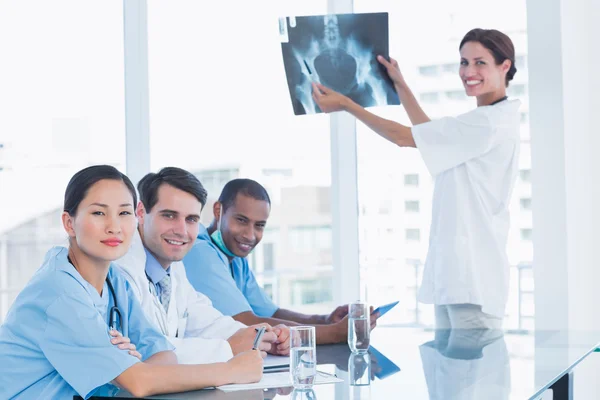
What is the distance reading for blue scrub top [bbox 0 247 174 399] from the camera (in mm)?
1512

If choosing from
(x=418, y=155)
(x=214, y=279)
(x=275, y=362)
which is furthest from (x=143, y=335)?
(x=418, y=155)

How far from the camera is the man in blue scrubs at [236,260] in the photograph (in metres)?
2.42

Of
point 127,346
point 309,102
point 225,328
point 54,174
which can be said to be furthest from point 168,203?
point 54,174

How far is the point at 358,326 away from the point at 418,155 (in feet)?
7.08

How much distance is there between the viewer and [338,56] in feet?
9.37

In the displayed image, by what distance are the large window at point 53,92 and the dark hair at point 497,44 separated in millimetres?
2743

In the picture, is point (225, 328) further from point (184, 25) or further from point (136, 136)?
point (184, 25)

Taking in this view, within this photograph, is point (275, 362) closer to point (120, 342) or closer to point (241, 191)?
point (120, 342)

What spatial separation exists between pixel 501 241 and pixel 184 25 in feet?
11.4

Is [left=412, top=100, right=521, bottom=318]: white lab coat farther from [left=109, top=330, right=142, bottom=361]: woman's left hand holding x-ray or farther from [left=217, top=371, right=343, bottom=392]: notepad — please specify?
[left=109, top=330, right=142, bottom=361]: woman's left hand holding x-ray

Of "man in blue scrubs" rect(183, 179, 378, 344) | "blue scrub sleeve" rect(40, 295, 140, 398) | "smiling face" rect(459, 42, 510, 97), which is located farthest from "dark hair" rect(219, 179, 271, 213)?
"blue scrub sleeve" rect(40, 295, 140, 398)

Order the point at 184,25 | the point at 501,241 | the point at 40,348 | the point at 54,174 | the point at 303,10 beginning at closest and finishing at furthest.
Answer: the point at 40,348 → the point at 501,241 → the point at 303,10 → the point at 184,25 → the point at 54,174

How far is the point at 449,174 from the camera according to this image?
2654 millimetres

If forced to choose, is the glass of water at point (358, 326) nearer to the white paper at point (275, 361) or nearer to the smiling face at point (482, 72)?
the white paper at point (275, 361)
